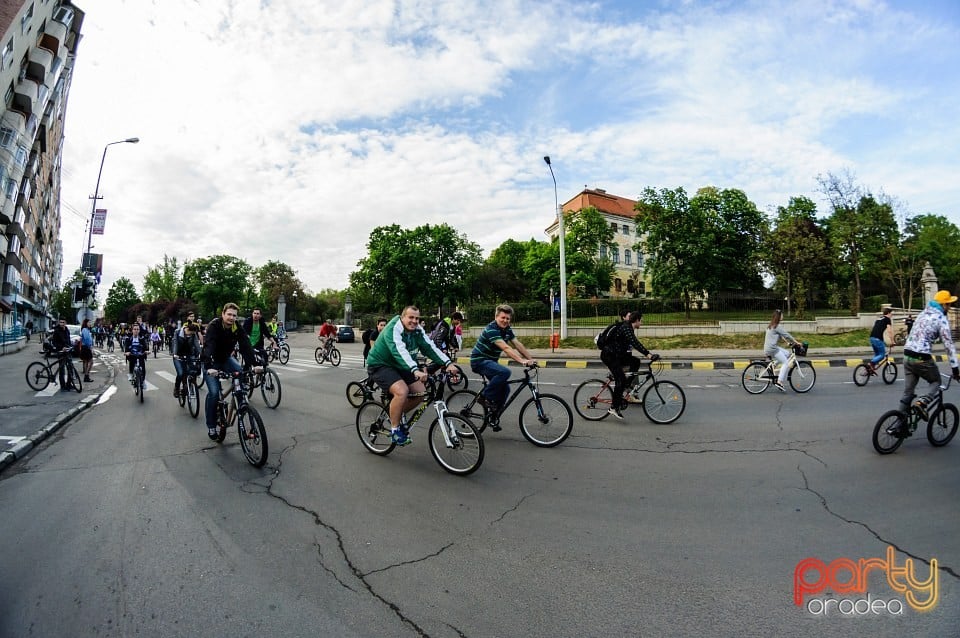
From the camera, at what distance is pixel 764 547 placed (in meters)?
3.45

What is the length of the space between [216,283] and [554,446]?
8453 centimetres

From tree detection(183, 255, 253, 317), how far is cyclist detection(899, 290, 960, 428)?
83975 millimetres

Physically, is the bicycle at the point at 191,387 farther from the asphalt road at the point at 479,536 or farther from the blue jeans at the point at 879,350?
the blue jeans at the point at 879,350

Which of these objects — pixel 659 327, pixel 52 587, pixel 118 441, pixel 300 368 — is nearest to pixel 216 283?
pixel 300 368

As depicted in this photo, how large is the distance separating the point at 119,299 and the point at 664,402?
114m

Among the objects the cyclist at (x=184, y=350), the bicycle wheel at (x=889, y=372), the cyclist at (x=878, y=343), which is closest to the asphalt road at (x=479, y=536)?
the cyclist at (x=184, y=350)

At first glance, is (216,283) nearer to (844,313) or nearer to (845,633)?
(844,313)

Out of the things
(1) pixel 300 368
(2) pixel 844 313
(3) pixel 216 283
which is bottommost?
(1) pixel 300 368

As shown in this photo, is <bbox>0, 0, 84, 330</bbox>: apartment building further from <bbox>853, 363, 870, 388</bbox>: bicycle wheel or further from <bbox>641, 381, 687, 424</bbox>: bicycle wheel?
<bbox>853, 363, 870, 388</bbox>: bicycle wheel

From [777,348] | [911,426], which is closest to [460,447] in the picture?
[911,426]

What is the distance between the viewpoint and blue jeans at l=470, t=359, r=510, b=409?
649 cm

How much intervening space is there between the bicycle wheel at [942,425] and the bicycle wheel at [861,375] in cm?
600

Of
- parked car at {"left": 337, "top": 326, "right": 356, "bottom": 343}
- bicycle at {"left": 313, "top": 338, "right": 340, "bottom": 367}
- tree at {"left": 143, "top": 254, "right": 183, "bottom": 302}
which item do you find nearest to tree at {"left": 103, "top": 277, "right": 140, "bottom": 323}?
tree at {"left": 143, "top": 254, "right": 183, "bottom": 302}

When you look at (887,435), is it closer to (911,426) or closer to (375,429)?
(911,426)
